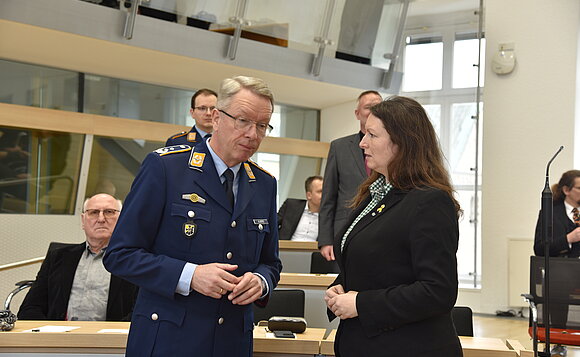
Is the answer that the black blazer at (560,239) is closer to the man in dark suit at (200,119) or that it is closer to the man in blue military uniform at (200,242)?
the man in dark suit at (200,119)

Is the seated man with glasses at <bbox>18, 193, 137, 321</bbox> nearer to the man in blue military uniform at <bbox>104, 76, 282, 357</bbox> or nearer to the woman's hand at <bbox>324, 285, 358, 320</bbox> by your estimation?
the man in blue military uniform at <bbox>104, 76, 282, 357</bbox>

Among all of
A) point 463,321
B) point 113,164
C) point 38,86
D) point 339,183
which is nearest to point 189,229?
point 463,321

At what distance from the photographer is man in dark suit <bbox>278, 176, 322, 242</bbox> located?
711cm

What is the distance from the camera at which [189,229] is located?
84.5 inches

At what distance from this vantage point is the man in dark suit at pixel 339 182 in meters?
4.38

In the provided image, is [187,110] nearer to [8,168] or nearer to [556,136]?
[8,168]

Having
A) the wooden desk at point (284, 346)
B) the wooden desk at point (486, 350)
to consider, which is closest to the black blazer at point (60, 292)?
the wooden desk at point (284, 346)

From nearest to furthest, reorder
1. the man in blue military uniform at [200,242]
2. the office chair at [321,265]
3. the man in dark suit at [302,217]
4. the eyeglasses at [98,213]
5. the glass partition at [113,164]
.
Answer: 1. the man in blue military uniform at [200,242]
2. the eyeglasses at [98,213]
3. the office chair at [321,265]
4. the man in dark suit at [302,217]
5. the glass partition at [113,164]

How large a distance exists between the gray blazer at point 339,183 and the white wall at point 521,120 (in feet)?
16.6

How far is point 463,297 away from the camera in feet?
30.3

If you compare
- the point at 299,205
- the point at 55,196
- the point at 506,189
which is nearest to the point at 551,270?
the point at 299,205

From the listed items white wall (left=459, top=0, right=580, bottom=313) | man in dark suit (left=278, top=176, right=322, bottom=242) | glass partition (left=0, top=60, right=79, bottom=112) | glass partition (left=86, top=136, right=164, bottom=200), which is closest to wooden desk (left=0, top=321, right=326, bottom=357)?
man in dark suit (left=278, top=176, right=322, bottom=242)

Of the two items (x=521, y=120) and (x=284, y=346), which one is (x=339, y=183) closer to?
(x=284, y=346)

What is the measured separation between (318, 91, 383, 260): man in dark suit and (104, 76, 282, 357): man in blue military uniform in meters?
2.11
